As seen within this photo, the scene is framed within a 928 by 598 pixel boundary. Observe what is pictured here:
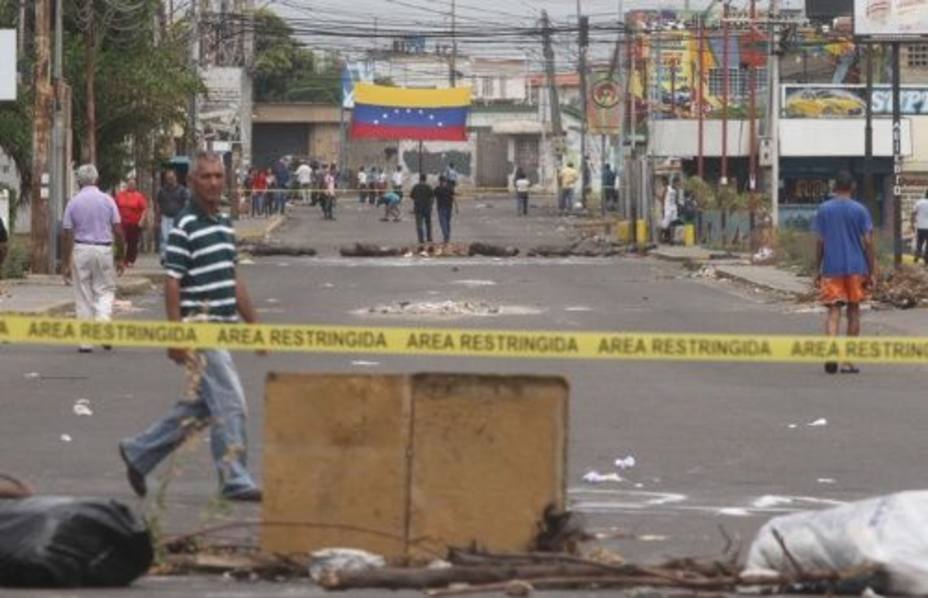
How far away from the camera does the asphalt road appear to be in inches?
444

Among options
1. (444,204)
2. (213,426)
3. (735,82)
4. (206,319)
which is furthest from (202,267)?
(735,82)

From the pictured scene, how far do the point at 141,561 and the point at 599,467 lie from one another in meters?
4.59

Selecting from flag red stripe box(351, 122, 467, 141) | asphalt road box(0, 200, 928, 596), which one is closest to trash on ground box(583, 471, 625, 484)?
asphalt road box(0, 200, 928, 596)

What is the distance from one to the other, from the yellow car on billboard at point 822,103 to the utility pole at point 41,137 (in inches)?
1370

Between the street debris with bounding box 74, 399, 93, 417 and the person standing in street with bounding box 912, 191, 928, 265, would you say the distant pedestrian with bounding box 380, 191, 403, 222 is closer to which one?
the person standing in street with bounding box 912, 191, 928, 265

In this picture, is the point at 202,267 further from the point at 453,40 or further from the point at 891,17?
the point at 453,40

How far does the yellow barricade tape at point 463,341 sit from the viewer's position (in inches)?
399

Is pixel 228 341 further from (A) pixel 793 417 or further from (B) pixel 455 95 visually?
(B) pixel 455 95

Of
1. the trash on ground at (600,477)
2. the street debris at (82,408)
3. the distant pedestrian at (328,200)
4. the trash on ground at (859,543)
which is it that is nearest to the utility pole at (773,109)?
the distant pedestrian at (328,200)

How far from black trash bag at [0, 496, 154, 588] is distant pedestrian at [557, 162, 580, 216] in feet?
227

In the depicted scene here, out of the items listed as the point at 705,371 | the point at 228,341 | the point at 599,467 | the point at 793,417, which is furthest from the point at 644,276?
the point at 228,341

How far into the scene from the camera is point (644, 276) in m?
39.6

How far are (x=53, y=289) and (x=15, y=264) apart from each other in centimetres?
387

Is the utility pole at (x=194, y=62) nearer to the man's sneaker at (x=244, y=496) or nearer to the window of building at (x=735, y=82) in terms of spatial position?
the window of building at (x=735, y=82)
